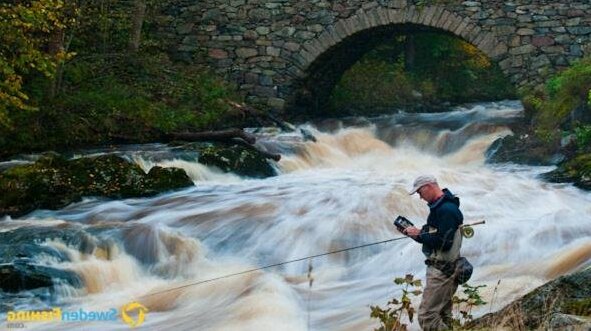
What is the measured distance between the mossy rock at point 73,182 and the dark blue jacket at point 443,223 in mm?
7215

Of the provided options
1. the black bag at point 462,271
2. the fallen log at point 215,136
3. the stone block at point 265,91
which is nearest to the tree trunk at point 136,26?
the stone block at point 265,91

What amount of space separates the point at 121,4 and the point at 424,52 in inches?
433

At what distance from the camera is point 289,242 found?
10031 millimetres

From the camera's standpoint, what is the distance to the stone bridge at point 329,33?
685 inches

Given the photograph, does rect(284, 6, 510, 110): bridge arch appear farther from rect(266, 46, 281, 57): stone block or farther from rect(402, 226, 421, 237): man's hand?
rect(402, 226, 421, 237): man's hand

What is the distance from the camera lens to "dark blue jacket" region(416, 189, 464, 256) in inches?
216

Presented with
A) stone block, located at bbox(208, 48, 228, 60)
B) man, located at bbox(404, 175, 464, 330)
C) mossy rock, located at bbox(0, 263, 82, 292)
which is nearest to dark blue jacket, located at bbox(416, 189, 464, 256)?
man, located at bbox(404, 175, 464, 330)

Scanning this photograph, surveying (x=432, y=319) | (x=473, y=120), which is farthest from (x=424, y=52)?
(x=432, y=319)

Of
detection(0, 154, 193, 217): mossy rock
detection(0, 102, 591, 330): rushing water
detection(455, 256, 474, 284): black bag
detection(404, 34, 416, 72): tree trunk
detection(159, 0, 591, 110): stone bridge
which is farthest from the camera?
detection(404, 34, 416, 72): tree trunk

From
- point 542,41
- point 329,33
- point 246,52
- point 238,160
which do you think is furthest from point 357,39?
point 238,160

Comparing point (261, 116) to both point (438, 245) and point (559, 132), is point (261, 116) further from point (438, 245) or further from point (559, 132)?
point (438, 245)

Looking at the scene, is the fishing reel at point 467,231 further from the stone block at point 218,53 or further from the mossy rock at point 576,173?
the stone block at point 218,53

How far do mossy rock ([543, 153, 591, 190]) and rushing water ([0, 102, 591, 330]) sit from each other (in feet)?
0.93

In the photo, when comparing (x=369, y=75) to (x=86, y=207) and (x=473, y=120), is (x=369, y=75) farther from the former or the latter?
(x=86, y=207)
